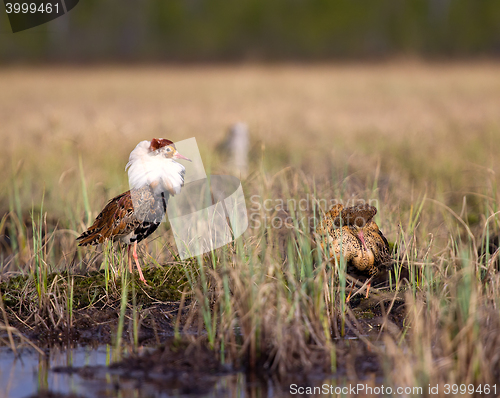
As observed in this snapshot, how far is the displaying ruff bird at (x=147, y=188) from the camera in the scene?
4434 mm

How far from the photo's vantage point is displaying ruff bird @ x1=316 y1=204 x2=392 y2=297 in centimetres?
455

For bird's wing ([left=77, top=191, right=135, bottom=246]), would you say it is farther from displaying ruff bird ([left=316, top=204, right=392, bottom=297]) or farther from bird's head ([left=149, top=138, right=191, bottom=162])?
displaying ruff bird ([left=316, top=204, right=392, bottom=297])

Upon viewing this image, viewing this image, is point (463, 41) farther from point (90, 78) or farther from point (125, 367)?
point (125, 367)

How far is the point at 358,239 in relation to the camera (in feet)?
15.2

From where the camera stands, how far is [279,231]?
5.59 metres

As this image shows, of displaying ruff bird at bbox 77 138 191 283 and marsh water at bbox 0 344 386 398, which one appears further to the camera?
displaying ruff bird at bbox 77 138 191 283

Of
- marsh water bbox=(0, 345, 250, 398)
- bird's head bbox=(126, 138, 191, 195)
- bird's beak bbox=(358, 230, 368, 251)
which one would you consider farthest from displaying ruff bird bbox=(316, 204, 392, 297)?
marsh water bbox=(0, 345, 250, 398)

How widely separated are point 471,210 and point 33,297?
16.5ft

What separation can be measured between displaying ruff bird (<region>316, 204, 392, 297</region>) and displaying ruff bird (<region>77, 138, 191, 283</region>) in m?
1.21

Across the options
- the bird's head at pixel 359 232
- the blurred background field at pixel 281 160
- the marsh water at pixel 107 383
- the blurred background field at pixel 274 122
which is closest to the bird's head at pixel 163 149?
the blurred background field at pixel 281 160

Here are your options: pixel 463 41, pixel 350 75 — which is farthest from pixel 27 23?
pixel 463 41

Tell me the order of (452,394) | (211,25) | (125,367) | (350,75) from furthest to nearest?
(211,25), (350,75), (125,367), (452,394)

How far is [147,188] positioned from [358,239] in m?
1.62

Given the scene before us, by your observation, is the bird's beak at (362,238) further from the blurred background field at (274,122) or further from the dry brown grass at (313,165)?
the blurred background field at (274,122)
